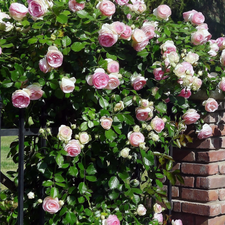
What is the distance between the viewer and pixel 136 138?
5.82 ft

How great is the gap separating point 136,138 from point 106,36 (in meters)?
0.49

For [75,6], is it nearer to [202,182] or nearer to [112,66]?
[112,66]

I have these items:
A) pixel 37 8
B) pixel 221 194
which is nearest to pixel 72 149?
pixel 37 8

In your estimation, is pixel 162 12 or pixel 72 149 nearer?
pixel 72 149

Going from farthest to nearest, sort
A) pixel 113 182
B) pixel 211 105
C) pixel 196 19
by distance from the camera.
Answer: pixel 196 19 < pixel 211 105 < pixel 113 182

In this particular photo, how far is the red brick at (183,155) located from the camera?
2344 millimetres

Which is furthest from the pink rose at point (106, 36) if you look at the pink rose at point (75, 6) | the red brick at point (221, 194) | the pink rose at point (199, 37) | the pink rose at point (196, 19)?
the red brick at point (221, 194)

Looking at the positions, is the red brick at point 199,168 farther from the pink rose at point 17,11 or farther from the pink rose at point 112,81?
the pink rose at point 17,11

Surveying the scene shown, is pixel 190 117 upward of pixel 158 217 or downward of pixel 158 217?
upward

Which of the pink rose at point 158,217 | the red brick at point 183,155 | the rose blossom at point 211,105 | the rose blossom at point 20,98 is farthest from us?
the red brick at point 183,155

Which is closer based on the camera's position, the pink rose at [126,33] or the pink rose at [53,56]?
the pink rose at [53,56]

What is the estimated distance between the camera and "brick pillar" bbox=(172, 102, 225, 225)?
7.52 ft

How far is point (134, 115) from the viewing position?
1980mm

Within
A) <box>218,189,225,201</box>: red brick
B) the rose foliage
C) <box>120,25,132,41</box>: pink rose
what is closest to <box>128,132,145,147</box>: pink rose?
the rose foliage
